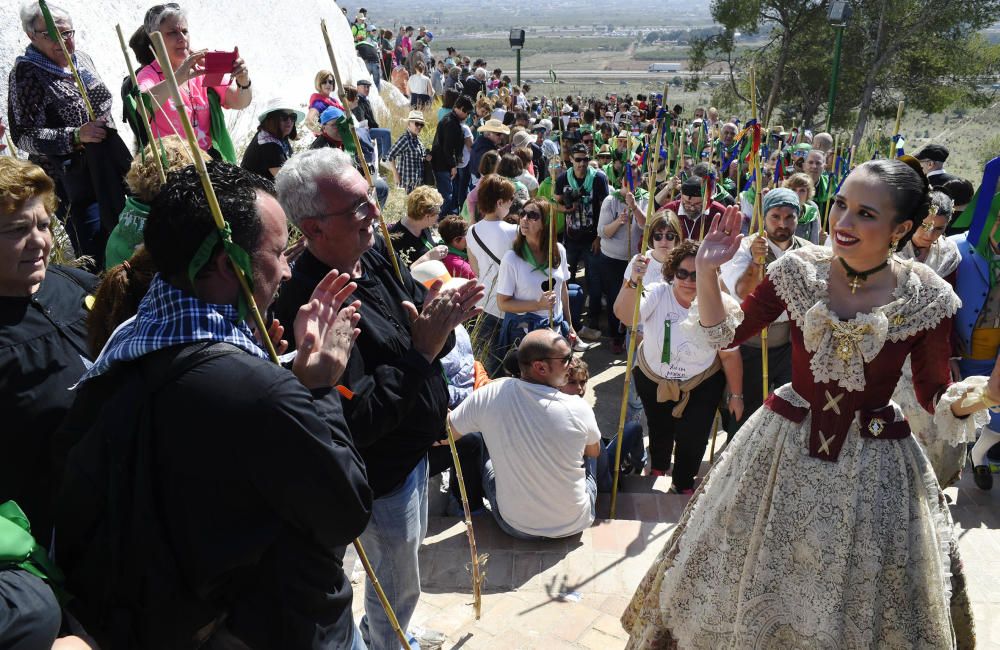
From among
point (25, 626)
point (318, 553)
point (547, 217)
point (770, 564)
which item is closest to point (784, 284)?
point (770, 564)

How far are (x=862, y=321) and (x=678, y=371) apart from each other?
7.56 ft

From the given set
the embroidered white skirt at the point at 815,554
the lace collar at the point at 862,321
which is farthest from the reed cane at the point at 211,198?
the lace collar at the point at 862,321

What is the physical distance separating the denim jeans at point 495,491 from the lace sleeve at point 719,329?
1.70 m

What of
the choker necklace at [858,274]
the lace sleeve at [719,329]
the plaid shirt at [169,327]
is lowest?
the lace sleeve at [719,329]

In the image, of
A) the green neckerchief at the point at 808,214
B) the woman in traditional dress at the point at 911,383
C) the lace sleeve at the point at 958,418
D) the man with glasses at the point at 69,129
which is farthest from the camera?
the green neckerchief at the point at 808,214

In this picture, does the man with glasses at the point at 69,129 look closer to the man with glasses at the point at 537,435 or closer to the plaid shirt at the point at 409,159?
the man with glasses at the point at 537,435

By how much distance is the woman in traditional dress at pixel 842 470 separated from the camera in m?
2.65

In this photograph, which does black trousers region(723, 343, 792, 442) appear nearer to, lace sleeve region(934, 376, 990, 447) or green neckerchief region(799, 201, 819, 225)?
green neckerchief region(799, 201, 819, 225)

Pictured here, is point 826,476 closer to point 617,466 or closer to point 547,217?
point 617,466

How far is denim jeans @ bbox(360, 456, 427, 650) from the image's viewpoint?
278cm

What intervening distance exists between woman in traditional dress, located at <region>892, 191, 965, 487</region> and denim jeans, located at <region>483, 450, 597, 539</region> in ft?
5.74

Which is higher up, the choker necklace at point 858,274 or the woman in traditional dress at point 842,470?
the choker necklace at point 858,274

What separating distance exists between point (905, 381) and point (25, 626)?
14.2 feet

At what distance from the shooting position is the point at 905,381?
4469 mm
